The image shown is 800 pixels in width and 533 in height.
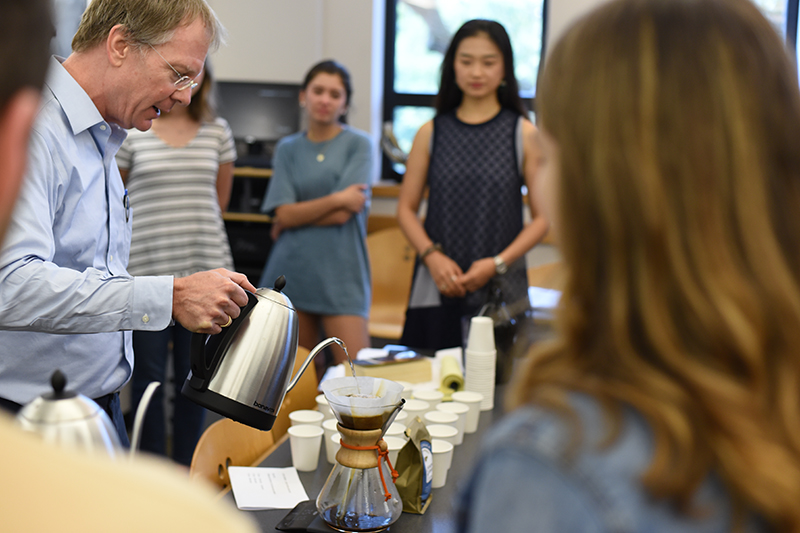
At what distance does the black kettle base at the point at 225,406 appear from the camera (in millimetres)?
1200

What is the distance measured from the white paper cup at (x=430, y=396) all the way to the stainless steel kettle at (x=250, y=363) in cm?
46

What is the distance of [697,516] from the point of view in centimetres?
53

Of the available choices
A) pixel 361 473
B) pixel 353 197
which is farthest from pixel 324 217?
pixel 361 473

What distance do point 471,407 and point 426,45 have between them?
134 inches

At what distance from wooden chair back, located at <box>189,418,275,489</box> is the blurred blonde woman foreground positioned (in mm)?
826

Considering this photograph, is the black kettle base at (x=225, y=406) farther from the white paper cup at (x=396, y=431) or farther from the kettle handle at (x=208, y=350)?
the white paper cup at (x=396, y=431)

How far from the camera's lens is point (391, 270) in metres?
3.92

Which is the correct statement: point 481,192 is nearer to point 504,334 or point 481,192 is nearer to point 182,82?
point 504,334

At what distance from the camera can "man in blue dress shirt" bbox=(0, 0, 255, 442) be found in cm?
127

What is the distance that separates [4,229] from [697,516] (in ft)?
1.70

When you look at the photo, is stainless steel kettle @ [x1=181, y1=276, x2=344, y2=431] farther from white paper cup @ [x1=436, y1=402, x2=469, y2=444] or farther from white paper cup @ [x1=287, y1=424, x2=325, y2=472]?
white paper cup @ [x1=436, y1=402, x2=469, y2=444]

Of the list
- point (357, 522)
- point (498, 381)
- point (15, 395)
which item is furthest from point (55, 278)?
point (498, 381)

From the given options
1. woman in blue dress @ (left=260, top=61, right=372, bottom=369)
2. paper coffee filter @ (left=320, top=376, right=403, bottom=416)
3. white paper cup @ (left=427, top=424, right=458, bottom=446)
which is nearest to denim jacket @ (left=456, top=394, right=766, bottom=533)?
paper coffee filter @ (left=320, top=376, right=403, bottom=416)

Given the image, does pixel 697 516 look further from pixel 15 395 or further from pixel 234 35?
pixel 234 35
